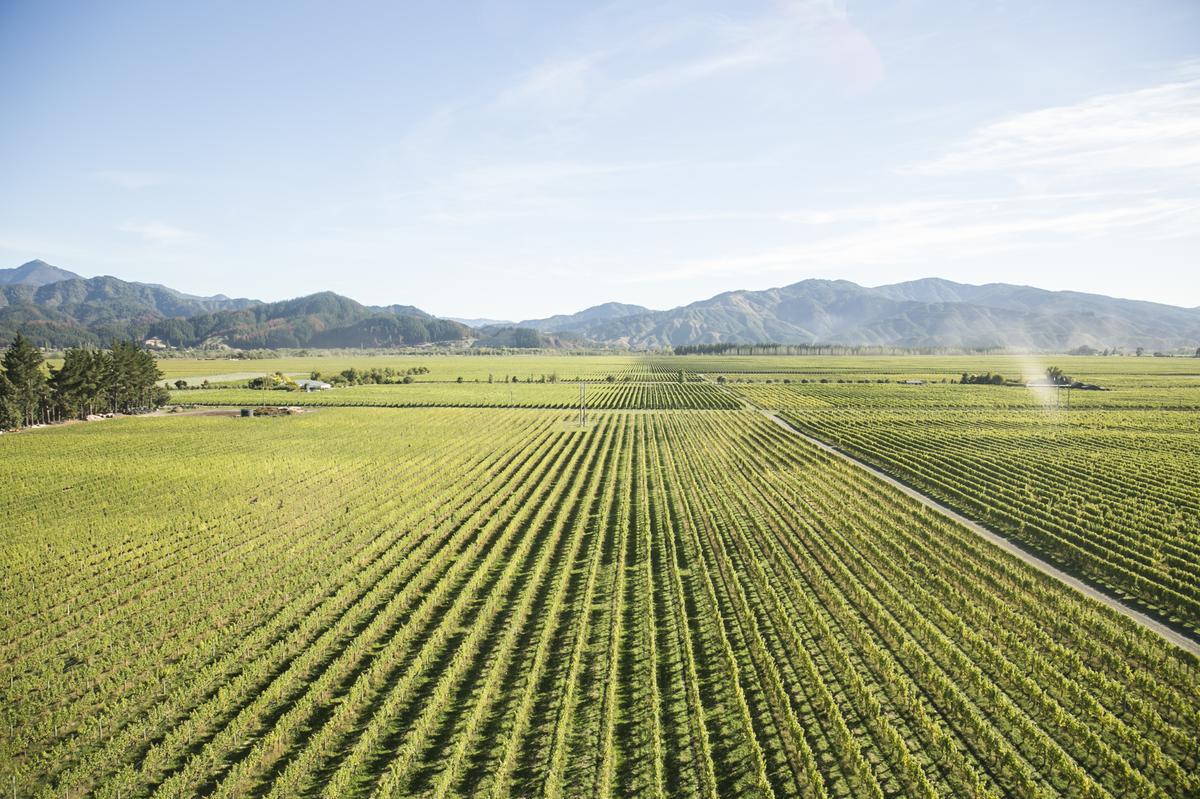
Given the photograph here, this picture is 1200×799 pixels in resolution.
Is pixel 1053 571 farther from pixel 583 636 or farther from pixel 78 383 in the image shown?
pixel 78 383

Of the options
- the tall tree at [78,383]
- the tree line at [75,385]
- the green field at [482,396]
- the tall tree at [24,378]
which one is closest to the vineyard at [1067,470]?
the green field at [482,396]

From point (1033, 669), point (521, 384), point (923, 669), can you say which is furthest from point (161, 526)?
point (521, 384)

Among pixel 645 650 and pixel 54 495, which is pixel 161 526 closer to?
pixel 54 495

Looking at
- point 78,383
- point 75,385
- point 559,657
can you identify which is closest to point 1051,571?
point 559,657

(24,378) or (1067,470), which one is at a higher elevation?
(24,378)

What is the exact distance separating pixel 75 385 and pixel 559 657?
76.5 meters

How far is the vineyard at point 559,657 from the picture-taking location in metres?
12.1

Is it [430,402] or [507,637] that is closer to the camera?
[507,637]

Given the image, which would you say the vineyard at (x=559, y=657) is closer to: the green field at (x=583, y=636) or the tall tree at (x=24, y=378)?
the green field at (x=583, y=636)

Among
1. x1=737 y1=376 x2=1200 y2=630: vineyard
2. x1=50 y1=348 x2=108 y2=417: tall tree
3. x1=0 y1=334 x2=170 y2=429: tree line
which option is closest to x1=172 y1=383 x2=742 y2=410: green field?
x1=0 y1=334 x2=170 y2=429: tree line

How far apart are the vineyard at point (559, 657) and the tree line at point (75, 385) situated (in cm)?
3882

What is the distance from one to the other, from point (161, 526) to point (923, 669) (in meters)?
30.0

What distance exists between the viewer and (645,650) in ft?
55.0

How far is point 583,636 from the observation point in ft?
57.2
